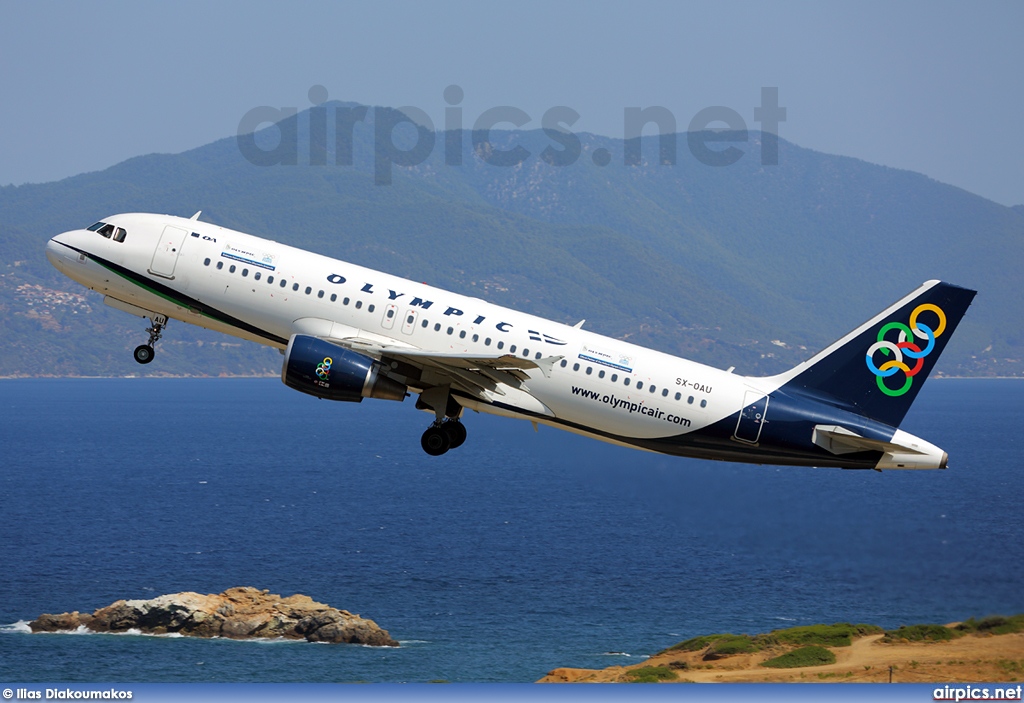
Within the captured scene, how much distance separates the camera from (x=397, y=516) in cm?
18550

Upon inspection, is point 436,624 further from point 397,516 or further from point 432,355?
point 432,355

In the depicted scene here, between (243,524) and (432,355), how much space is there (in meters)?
149

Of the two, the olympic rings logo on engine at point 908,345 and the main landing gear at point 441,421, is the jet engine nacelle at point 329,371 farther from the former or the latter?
the olympic rings logo on engine at point 908,345

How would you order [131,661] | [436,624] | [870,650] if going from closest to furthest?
[870,650] < [131,661] < [436,624]

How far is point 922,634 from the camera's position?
407 feet

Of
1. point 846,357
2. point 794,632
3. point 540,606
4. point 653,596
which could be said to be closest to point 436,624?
point 540,606

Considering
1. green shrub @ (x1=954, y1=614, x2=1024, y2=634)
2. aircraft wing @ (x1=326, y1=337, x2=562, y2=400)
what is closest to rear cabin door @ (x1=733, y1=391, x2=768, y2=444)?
aircraft wing @ (x1=326, y1=337, x2=562, y2=400)

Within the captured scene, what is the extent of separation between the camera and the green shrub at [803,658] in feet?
383

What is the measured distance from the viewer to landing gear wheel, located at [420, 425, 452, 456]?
4494cm

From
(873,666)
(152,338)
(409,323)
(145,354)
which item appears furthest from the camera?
(873,666)

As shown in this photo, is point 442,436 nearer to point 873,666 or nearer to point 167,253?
point 167,253

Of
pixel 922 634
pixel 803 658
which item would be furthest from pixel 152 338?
pixel 922 634

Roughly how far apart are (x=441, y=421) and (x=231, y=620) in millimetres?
101218

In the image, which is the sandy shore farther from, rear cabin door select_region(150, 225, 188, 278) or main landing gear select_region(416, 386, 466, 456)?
rear cabin door select_region(150, 225, 188, 278)
